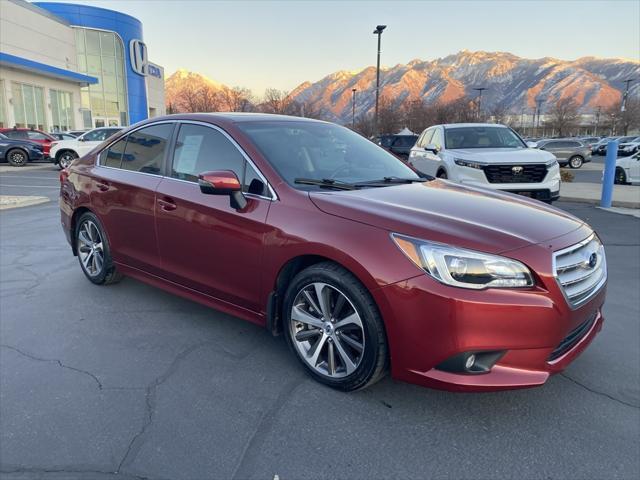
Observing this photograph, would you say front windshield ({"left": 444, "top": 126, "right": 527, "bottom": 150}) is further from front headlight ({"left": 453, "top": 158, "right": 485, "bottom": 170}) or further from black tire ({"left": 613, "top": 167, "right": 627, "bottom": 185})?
black tire ({"left": 613, "top": 167, "right": 627, "bottom": 185})

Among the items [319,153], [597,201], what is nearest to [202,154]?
[319,153]

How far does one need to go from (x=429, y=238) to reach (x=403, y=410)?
3.35ft

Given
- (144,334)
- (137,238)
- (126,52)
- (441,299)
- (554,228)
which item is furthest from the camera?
(126,52)

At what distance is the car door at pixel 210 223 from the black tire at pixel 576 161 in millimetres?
29789

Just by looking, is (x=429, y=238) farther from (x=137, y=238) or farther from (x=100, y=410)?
(x=137, y=238)

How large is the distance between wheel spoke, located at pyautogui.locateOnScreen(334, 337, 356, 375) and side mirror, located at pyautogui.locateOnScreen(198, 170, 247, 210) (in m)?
1.10

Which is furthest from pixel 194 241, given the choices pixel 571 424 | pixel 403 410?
pixel 571 424

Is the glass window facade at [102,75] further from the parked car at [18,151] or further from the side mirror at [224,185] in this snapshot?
the side mirror at [224,185]

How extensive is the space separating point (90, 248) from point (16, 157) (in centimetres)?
1965

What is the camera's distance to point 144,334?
12.5 feet

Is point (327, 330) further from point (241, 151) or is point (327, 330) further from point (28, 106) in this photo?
point (28, 106)

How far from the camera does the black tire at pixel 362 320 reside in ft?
8.70

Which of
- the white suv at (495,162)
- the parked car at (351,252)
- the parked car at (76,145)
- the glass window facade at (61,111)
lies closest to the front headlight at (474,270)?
the parked car at (351,252)

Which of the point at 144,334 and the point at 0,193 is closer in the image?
the point at 144,334
